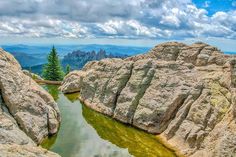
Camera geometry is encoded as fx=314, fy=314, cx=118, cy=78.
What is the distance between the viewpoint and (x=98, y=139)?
148ft

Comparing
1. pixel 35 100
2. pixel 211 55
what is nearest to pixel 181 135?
pixel 35 100

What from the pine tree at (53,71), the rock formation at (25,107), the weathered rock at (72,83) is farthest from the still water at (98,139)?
the pine tree at (53,71)

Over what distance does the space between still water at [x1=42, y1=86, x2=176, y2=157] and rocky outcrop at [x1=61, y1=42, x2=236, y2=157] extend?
1947 millimetres

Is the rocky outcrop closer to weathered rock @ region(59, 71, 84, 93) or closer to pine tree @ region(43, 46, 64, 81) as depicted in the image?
weathered rock @ region(59, 71, 84, 93)

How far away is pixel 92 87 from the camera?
6391cm

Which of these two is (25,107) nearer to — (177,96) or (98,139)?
(98,139)

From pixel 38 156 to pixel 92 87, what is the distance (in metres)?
43.5

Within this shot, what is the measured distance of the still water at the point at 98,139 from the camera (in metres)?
39.8

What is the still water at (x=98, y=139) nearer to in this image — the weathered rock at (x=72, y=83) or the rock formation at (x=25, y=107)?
the rock formation at (x=25, y=107)

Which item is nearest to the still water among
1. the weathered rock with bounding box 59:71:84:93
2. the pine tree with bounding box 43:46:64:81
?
the weathered rock with bounding box 59:71:84:93

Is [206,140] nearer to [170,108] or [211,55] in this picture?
[170,108]

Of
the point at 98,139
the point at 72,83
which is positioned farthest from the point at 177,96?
the point at 72,83

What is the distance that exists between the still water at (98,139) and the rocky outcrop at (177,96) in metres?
1.95

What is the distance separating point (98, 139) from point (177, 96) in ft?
44.4
